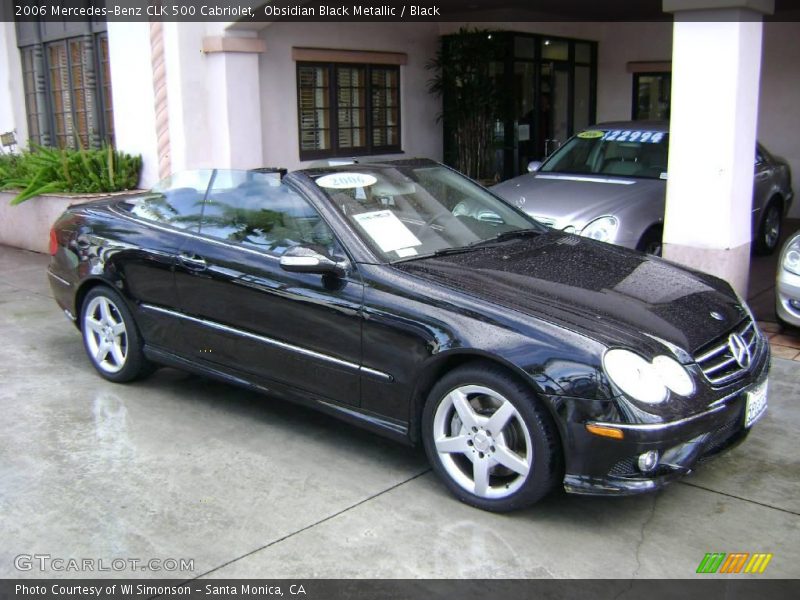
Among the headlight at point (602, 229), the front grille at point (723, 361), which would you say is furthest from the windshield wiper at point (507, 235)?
the headlight at point (602, 229)

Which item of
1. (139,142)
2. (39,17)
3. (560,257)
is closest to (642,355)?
(560,257)

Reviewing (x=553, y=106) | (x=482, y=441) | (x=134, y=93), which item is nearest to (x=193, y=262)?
(x=482, y=441)

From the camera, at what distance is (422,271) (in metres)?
4.11

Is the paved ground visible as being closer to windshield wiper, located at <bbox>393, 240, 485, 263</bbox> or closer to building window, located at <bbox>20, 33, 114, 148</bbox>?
windshield wiper, located at <bbox>393, 240, 485, 263</bbox>

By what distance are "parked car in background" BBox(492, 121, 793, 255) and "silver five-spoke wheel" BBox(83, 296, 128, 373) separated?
141 inches

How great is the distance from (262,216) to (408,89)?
8.32 meters

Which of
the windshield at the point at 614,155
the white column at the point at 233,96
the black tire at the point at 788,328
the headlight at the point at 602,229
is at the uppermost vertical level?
the white column at the point at 233,96

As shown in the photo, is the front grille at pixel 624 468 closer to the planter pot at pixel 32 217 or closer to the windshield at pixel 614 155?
the windshield at pixel 614 155

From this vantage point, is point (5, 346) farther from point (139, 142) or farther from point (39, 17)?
point (39, 17)

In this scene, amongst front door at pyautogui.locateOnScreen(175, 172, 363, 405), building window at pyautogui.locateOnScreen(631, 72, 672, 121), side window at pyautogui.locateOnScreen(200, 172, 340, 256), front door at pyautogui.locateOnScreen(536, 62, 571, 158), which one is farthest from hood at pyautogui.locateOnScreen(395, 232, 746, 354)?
building window at pyautogui.locateOnScreen(631, 72, 672, 121)

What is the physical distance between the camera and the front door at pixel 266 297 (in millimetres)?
4199

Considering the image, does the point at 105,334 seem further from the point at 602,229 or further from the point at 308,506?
the point at 602,229

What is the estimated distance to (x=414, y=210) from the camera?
4.61m

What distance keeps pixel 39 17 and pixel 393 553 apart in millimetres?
11314
